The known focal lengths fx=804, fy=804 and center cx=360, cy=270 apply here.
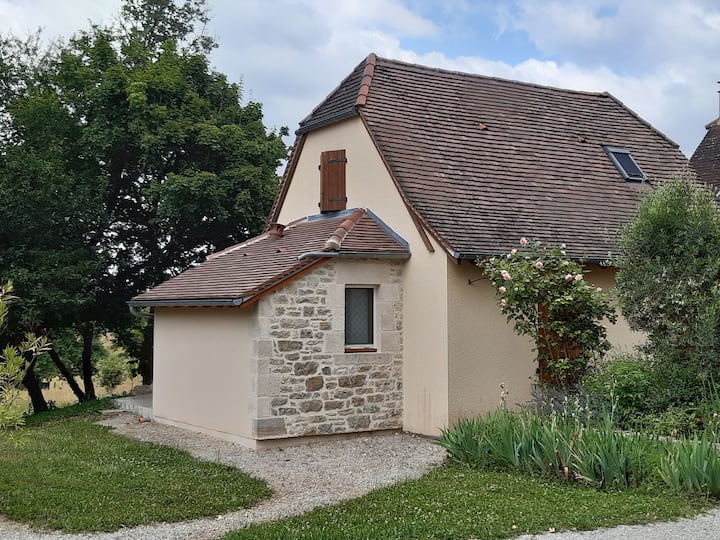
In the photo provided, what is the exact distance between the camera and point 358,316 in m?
13.9

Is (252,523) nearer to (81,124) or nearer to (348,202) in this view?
(348,202)

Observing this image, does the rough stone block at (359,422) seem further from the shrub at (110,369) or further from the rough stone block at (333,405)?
the shrub at (110,369)

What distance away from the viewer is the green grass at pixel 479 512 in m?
7.24

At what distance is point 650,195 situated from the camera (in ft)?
39.7

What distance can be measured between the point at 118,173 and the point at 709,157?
54.8 feet

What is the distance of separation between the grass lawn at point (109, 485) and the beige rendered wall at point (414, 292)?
401 cm

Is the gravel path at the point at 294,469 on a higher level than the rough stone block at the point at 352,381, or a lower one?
lower

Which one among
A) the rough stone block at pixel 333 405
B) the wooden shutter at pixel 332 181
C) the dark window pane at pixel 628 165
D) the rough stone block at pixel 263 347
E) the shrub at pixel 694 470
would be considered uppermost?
the dark window pane at pixel 628 165

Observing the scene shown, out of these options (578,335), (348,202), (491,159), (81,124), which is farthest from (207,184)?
(578,335)

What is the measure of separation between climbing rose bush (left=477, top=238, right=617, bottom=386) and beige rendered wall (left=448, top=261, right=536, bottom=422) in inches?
28.1

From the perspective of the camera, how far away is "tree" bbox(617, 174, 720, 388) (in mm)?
10812

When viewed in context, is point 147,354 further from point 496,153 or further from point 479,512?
point 479,512

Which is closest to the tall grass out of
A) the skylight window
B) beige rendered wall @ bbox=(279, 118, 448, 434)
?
beige rendered wall @ bbox=(279, 118, 448, 434)

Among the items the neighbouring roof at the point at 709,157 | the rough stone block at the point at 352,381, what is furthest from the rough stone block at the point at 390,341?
the neighbouring roof at the point at 709,157
